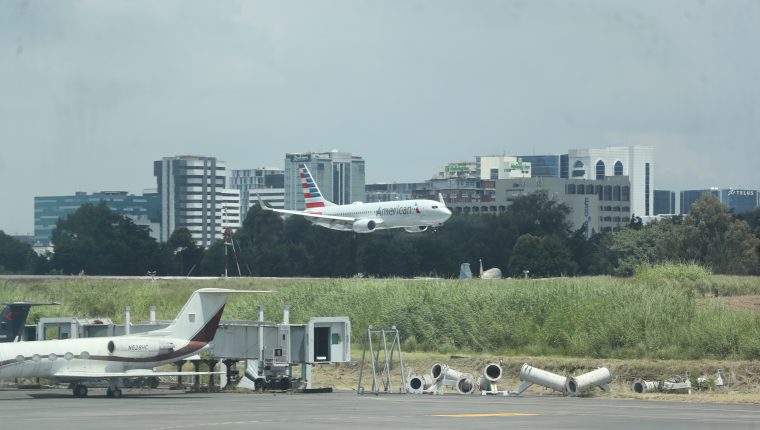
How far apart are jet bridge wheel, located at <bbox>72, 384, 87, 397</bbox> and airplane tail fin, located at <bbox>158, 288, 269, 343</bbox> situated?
3.85m

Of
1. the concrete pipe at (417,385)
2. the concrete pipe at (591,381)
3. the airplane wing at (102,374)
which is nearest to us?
the concrete pipe at (591,381)

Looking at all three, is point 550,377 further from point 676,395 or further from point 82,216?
point 82,216

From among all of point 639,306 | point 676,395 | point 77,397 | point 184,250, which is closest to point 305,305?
point 639,306

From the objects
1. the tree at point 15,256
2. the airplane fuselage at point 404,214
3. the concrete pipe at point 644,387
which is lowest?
the concrete pipe at point 644,387

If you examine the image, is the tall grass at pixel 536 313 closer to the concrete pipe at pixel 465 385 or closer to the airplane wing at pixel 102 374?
the concrete pipe at pixel 465 385

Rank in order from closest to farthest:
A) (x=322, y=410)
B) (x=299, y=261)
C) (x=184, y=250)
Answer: (x=322, y=410) → (x=299, y=261) → (x=184, y=250)

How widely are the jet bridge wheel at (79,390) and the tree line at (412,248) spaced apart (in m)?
92.6

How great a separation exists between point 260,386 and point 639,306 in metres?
20.2

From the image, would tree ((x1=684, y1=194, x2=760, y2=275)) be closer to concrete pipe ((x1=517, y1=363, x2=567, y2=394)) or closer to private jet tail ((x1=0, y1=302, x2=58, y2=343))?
concrete pipe ((x1=517, y1=363, x2=567, y2=394))

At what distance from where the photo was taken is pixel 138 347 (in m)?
51.4

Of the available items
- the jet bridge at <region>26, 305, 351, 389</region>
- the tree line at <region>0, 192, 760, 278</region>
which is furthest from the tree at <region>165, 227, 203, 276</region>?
the jet bridge at <region>26, 305, 351, 389</region>

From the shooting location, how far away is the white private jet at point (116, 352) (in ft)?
165

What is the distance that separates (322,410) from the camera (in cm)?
4178

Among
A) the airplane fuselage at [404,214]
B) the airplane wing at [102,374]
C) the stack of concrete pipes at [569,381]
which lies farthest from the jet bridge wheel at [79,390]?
the airplane fuselage at [404,214]
